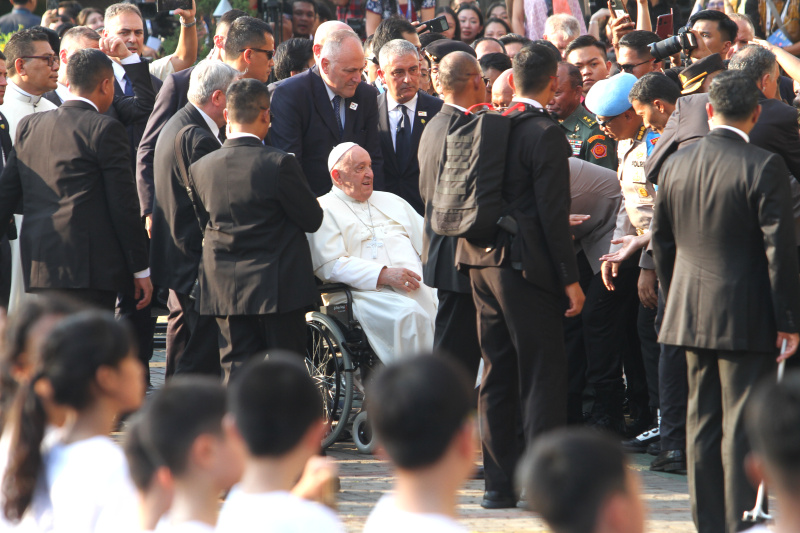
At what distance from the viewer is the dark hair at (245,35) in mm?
6641

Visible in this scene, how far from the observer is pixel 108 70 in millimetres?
5688

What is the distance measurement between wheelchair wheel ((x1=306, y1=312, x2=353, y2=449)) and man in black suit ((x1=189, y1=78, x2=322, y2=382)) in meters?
0.68

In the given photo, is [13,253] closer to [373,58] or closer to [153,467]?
[373,58]

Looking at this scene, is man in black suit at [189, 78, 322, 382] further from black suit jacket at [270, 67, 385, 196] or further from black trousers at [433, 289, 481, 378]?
black suit jacket at [270, 67, 385, 196]

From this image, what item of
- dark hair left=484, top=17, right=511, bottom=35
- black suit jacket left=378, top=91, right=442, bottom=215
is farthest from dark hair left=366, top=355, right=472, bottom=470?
dark hair left=484, top=17, right=511, bottom=35

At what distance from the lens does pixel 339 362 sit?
19.7ft

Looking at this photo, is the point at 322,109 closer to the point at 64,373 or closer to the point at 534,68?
the point at 534,68

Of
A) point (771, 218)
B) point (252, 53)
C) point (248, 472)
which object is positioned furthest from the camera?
point (252, 53)

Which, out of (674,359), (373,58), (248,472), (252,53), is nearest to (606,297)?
(674,359)

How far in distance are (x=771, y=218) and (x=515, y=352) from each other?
1.43m

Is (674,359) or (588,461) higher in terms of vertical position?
(588,461)

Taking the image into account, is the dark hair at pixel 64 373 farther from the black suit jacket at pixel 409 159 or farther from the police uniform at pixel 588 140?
the police uniform at pixel 588 140

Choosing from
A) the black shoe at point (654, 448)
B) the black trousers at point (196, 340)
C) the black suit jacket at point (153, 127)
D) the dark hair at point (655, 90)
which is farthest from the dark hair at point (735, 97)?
the black suit jacket at point (153, 127)

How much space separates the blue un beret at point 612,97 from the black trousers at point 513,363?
60.6 inches
